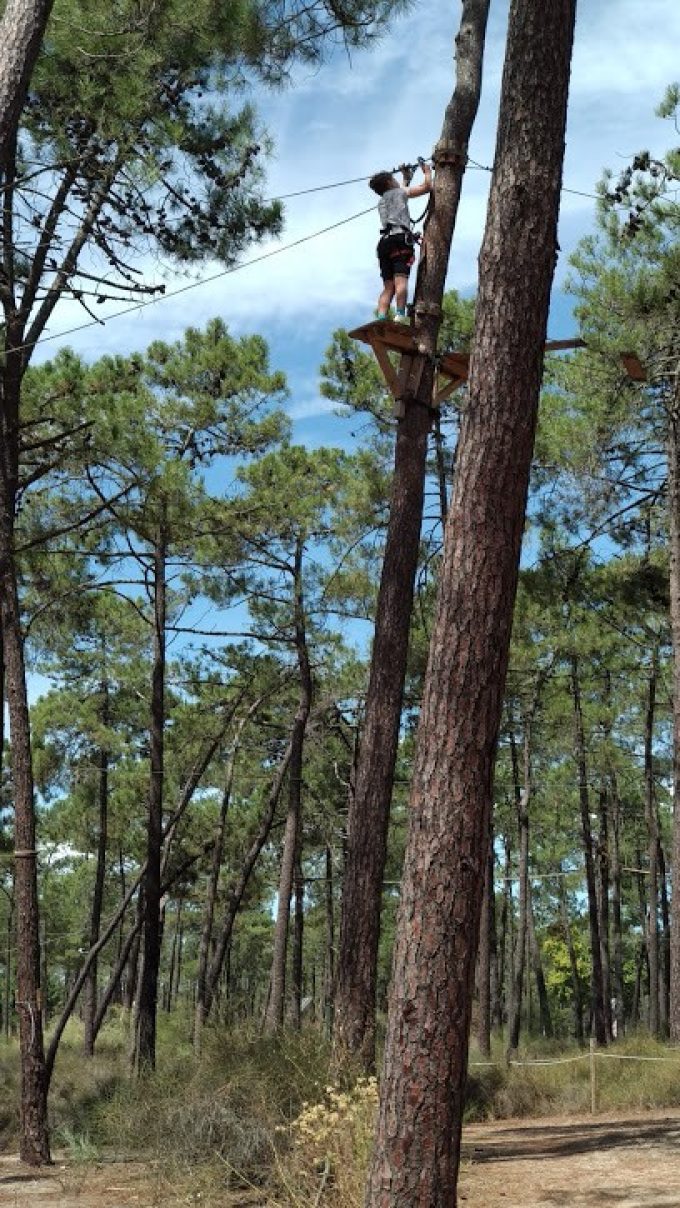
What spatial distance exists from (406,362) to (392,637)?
173 cm

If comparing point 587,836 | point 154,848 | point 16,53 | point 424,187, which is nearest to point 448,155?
point 424,187

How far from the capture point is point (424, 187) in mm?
7520

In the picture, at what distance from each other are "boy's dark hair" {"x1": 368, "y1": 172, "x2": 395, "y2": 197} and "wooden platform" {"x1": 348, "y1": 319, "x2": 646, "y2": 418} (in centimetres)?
87

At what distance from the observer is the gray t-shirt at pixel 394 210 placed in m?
7.25

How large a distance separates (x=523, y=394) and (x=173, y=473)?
23.7ft

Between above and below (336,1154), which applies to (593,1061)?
below

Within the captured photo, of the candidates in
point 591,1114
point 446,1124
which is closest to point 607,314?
point 591,1114

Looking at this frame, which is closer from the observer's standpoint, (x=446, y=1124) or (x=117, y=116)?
(x=446, y=1124)

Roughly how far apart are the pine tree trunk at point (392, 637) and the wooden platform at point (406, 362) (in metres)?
0.07

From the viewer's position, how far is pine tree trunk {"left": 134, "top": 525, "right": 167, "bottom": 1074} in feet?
41.7

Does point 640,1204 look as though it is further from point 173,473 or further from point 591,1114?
point 173,473

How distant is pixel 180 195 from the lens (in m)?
8.07

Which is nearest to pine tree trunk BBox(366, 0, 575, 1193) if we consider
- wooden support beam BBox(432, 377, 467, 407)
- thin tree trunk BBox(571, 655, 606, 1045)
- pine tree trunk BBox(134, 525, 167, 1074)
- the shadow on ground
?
wooden support beam BBox(432, 377, 467, 407)

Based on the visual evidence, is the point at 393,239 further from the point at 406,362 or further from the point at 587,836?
the point at 587,836
